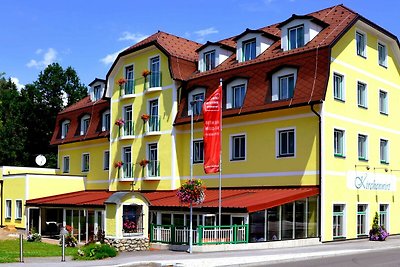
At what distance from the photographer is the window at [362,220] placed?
30.8 metres

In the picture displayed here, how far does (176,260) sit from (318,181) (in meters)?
10.5

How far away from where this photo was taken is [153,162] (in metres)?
36.2

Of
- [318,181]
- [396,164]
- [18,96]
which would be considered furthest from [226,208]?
[18,96]

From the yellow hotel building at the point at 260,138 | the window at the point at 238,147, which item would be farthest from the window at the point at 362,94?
the window at the point at 238,147

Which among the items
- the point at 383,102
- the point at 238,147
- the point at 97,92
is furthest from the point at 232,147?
the point at 97,92

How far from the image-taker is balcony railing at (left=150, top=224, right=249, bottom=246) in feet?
79.3

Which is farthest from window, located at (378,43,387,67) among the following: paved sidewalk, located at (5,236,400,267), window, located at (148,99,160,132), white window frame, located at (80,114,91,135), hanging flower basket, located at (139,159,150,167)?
white window frame, located at (80,114,91,135)

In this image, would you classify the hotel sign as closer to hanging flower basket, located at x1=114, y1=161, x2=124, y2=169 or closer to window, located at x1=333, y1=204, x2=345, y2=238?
window, located at x1=333, y1=204, x2=345, y2=238

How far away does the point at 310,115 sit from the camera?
28.4 meters

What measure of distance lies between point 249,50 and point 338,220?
10904 millimetres

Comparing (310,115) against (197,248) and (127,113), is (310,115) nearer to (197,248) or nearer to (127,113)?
(197,248)

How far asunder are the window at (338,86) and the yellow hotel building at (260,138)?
79 millimetres

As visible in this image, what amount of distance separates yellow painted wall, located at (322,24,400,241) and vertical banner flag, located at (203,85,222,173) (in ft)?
17.2

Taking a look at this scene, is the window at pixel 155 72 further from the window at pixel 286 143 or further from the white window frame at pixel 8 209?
the white window frame at pixel 8 209
